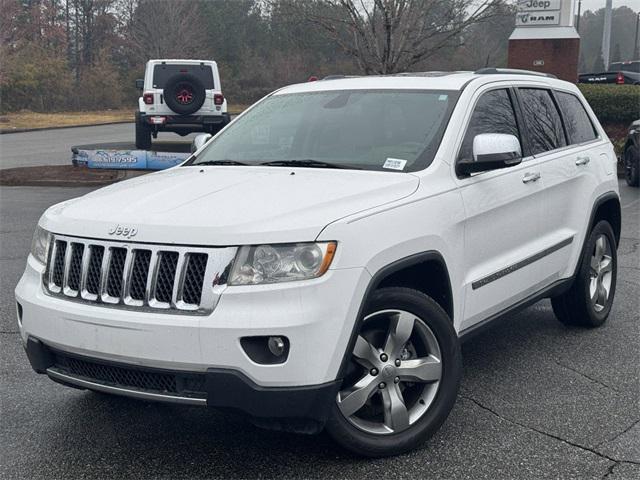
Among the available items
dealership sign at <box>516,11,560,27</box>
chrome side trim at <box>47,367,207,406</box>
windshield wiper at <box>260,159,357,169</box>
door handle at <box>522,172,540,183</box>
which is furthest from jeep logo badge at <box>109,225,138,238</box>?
dealership sign at <box>516,11,560,27</box>

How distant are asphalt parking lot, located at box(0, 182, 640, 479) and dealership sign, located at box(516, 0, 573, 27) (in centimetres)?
1703

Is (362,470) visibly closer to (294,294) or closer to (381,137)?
(294,294)

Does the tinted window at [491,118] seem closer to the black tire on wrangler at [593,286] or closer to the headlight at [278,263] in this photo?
the black tire on wrangler at [593,286]

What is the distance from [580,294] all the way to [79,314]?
3.57m

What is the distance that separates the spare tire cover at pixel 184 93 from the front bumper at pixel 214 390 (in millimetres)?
Result: 16178

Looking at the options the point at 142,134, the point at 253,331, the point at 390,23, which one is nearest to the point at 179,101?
the point at 142,134

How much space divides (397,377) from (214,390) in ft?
2.89

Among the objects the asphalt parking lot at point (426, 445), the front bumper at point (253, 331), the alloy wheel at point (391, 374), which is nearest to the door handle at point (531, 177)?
the asphalt parking lot at point (426, 445)

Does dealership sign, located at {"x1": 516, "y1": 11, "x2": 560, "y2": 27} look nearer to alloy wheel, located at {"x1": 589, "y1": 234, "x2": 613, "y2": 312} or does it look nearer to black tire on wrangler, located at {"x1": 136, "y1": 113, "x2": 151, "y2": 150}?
black tire on wrangler, located at {"x1": 136, "y1": 113, "x2": 151, "y2": 150}

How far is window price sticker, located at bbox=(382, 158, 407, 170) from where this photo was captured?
14.3ft

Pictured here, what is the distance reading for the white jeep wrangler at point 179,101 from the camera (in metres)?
19.4

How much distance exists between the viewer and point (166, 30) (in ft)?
169

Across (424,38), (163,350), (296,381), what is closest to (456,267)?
(296,381)

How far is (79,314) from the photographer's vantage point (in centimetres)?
360
